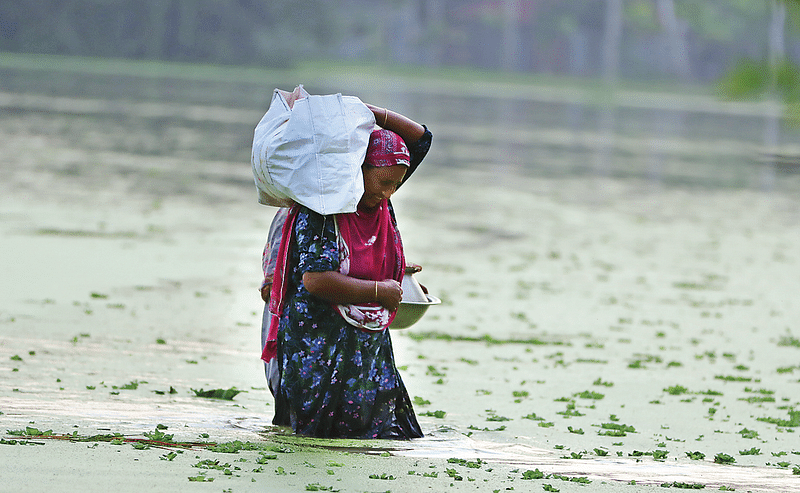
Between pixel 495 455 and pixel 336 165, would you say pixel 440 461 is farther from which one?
pixel 336 165

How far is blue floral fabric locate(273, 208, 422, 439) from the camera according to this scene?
4145mm

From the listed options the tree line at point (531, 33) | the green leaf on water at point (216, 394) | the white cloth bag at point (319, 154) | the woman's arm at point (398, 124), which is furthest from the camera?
the tree line at point (531, 33)

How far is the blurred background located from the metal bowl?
132 centimetres

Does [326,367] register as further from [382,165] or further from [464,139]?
[464,139]

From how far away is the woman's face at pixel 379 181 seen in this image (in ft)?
13.4

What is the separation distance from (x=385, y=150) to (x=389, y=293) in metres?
0.50

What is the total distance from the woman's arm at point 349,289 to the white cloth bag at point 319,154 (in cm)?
24

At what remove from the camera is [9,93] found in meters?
27.2

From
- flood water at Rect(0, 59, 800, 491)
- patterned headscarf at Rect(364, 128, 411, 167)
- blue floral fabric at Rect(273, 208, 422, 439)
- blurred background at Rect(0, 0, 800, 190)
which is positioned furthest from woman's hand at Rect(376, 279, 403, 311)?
blurred background at Rect(0, 0, 800, 190)

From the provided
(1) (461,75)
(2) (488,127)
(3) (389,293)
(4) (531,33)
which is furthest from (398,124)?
(4) (531,33)

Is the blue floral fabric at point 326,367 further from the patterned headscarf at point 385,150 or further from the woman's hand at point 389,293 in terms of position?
the patterned headscarf at point 385,150

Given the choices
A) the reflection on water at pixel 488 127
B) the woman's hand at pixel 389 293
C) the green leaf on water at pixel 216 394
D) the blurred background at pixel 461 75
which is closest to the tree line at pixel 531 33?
the blurred background at pixel 461 75

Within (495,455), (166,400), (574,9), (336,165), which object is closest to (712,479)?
(495,455)

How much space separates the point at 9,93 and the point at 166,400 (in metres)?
24.2
